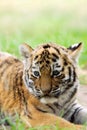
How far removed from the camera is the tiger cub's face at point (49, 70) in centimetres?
734

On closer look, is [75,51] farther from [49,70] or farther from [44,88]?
[44,88]

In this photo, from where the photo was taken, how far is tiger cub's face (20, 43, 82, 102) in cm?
734

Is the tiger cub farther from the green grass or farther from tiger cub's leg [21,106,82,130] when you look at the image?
the green grass

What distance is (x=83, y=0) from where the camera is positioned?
1855cm

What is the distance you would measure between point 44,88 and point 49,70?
178 mm

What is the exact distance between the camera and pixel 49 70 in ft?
24.1

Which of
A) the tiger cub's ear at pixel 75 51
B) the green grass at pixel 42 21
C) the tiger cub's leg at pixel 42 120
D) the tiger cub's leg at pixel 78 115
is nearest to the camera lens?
the tiger cub's leg at pixel 42 120

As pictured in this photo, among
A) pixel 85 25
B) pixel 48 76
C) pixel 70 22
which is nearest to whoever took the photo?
pixel 48 76

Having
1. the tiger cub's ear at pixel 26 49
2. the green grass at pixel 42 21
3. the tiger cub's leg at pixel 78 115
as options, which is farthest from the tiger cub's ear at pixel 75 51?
the green grass at pixel 42 21

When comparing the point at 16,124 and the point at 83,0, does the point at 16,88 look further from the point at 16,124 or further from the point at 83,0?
the point at 83,0

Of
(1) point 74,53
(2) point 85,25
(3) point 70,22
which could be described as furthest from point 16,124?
(3) point 70,22

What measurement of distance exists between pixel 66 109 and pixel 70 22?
8080 mm

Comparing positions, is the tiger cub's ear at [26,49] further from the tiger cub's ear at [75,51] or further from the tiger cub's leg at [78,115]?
the tiger cub's leg at [78,115]

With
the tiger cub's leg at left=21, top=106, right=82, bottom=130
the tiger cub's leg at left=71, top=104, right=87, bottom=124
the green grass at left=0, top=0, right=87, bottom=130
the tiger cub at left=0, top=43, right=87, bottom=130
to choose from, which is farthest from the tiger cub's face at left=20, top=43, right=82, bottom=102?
the green grass at left=0, top=0, right=87, bottom=130
